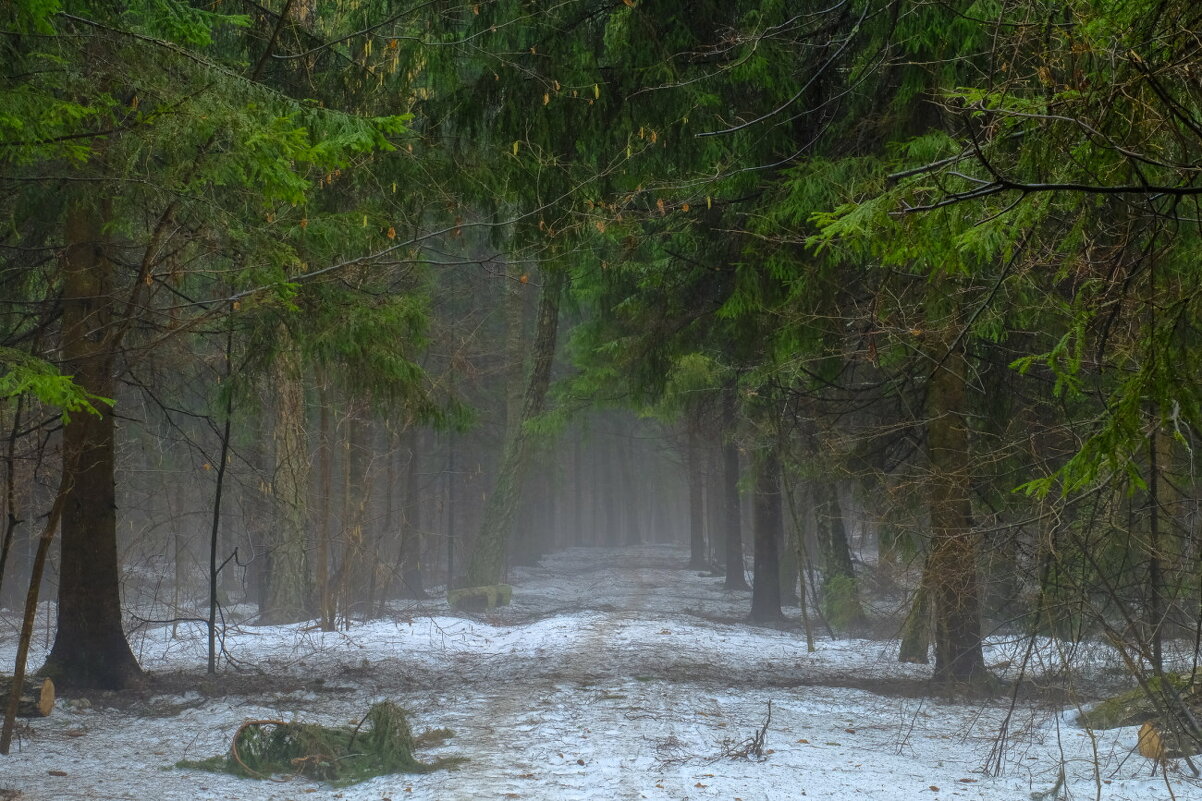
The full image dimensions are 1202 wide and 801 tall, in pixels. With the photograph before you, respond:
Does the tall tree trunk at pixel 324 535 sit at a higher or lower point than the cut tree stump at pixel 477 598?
higher

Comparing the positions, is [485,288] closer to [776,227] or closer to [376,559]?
[376,559]

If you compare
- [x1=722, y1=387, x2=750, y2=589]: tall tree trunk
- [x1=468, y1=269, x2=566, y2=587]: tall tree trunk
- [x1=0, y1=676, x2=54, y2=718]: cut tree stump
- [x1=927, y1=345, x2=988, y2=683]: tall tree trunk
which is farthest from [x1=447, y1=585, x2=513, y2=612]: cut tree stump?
[x1=0, y1=676, x2=54, y2=718]: cut tree stump

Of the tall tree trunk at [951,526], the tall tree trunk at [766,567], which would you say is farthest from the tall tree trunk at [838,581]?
the tall tree trunk at [951,526]

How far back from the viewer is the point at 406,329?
959cm

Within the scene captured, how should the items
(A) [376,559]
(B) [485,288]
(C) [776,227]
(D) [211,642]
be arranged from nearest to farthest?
(C) [776,227] → (D) [211,642] → (A) [376,559] → (B) [485,288]

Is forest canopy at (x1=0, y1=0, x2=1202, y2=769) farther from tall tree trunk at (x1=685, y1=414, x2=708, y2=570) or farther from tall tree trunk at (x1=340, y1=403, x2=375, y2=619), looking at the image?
tall tree trunk at (x1=685, y1=414, x2=708, y2=570)

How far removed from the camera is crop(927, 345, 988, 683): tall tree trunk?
27.3ft

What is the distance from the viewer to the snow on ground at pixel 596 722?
663cm

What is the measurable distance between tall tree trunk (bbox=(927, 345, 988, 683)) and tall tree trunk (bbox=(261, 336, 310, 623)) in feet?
32.6

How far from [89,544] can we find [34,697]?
1.80 m

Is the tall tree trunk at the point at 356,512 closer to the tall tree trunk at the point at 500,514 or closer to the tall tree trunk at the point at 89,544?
the tall tree trunk at the point at 500,514

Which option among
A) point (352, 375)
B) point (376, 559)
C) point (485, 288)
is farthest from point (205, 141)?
point (485, 288)

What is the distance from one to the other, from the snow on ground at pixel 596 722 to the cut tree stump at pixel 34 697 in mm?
111

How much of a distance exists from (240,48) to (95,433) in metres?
3.93
